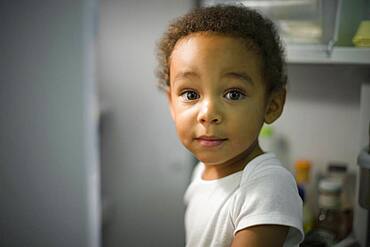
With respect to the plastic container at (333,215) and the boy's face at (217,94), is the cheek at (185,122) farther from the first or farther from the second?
the plastic container at (333,215)

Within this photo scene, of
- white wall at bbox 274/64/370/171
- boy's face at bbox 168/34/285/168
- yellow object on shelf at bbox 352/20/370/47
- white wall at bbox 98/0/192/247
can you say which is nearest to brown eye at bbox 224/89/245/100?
boy's face at bbox 168/34/285/168

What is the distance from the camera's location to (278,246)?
0.48 m

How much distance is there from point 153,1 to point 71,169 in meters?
0.45

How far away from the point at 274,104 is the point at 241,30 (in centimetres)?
13

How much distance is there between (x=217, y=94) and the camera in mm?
482

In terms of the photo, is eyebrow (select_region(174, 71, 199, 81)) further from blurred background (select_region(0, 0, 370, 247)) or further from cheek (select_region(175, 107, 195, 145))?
blurred background (select_region(0, 0, 370, 247))

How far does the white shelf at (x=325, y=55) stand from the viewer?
1.92 ft

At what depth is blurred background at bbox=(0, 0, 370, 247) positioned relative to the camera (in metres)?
0.67

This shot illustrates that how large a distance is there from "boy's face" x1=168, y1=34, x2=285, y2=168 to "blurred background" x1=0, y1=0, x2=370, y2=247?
8.6 inches

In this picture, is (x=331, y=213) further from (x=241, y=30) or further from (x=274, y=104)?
(x=241, y=30)

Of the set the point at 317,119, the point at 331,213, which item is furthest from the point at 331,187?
the point at 317,119

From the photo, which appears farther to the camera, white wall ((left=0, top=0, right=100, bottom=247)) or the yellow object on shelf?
white wall ((left=0, top=0, right=100, bottom=247))

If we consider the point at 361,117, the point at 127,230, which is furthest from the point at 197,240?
the point at 127,230

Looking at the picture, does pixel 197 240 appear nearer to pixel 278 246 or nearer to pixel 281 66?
pixel 278 246
